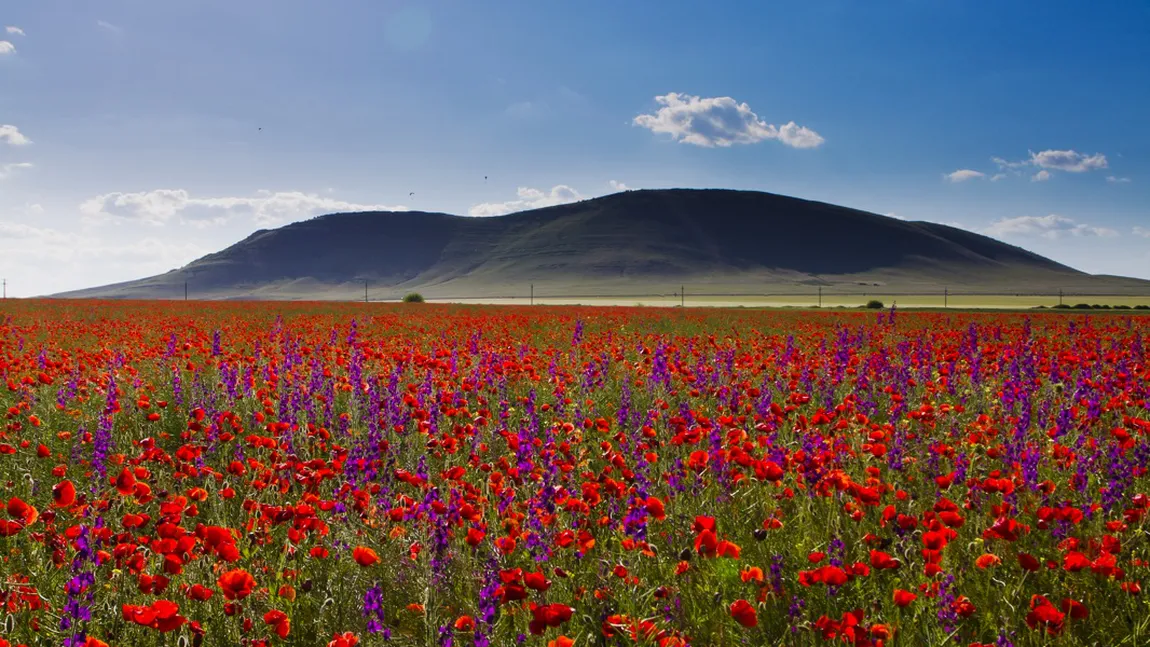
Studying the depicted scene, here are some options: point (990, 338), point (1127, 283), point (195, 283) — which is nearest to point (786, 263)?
point (1127, 283)

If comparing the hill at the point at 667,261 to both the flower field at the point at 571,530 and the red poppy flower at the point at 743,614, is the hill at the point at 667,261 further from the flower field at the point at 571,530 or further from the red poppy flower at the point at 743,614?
the red poppy flower at the point at 743,614

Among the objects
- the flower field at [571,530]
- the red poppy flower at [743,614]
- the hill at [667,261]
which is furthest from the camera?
the hill at [667,261]

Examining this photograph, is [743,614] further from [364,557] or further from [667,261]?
[667,261]

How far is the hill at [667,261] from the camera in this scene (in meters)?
152

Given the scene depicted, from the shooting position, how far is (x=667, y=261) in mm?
164375

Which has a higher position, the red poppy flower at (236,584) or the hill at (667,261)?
the hill at (667,261)

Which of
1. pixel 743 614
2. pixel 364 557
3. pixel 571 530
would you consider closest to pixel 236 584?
pixel 364 557

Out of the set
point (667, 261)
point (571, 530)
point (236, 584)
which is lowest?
point (571, 530)

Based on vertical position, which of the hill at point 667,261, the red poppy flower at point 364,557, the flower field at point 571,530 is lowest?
the flower field at point 571,530

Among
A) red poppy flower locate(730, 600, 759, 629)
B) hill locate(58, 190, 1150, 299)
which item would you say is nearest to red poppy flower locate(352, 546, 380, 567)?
red poppy flower locate(730, 600, 759, 629)

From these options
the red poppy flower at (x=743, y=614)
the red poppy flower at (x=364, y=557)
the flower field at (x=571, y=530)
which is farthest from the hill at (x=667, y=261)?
Result: the red poppy flower at (x=743, y=614)

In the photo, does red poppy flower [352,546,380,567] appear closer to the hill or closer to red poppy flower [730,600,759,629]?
red poppy flower [730,600,759,629]

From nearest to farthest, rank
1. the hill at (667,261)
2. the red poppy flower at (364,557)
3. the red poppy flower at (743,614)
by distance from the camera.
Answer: the red poppy flower at (743,614)
the red poppy flower at (364,557)
the hill at (667,261)

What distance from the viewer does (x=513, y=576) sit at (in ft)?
7.29
